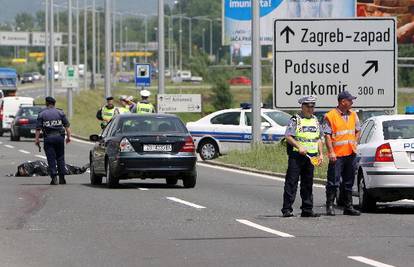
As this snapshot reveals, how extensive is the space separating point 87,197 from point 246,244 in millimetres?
8101

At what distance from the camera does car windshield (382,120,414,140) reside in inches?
747

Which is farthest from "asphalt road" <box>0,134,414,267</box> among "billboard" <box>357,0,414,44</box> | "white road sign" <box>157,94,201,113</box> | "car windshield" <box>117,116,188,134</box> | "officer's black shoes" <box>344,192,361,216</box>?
"billboard" <box>357,0,414,44</box>

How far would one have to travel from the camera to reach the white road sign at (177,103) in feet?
145

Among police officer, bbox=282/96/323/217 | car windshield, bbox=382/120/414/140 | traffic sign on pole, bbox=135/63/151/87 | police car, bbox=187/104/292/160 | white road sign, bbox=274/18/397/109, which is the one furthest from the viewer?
traffic sign on pole, bbox=135/63/151/87

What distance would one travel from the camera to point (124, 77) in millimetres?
177125

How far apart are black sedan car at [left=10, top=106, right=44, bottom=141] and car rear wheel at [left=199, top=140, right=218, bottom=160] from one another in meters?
18.1

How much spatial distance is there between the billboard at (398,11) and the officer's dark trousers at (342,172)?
121 ft

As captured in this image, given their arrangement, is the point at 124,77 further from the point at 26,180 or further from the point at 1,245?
the point at 1,245

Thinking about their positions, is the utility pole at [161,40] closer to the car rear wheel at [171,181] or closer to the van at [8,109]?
the van at [8,109]

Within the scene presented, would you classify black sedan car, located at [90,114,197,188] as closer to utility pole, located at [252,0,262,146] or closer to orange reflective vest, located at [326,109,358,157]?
orange reflective vest, located at [326,109,358,157]

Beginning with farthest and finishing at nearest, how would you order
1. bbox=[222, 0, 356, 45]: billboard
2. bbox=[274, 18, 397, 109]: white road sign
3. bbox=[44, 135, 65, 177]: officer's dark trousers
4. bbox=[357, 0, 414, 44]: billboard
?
bbox=[222, 0, 356, 45]: billboard, bbox=[357, 0, 414, 44]: billboard, bbox=[274, 18, 397, 109]: white road sign, bbox=[44, 135, 65, 177]: officer's dark trousers

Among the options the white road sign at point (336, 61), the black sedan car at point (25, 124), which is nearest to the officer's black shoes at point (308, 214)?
the white road sign at point (336, 61)

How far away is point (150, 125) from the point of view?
81.3ft

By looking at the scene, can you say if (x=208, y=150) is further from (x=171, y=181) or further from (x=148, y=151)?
(x=148, y=151)
